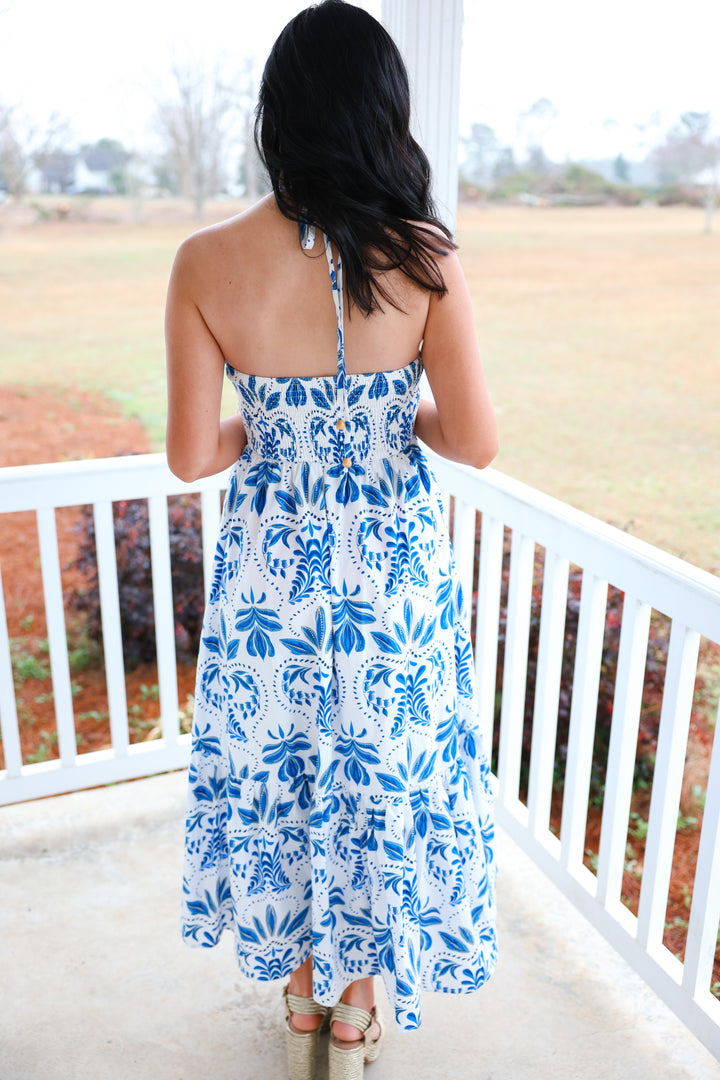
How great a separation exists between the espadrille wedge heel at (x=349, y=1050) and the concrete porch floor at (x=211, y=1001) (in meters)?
0.11

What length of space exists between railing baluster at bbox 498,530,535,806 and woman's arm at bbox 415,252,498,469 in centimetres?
65

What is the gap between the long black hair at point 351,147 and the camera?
1.10 m

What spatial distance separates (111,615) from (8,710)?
1.11 ft

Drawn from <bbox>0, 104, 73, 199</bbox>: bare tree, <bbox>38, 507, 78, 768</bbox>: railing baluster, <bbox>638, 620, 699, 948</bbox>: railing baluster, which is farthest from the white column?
<bbox>0, 104, 73, 199</bbox>: bare tree

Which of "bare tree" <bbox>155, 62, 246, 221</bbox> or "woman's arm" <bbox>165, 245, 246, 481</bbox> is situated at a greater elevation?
"bare tree" <bbox>155, 62, 246, 221</bbox>

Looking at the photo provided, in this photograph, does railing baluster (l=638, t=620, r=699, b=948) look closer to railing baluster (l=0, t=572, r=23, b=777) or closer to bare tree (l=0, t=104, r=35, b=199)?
railing baluster (l=0, t=572, r=23, b=777)

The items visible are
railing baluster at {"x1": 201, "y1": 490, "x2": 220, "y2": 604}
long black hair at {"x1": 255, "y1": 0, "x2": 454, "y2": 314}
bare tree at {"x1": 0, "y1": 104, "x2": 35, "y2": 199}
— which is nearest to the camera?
long black hair at {"x1": 255, "y1": 0, "x2": 454, "y2": 314}

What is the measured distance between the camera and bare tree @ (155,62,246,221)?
4754 millimetres

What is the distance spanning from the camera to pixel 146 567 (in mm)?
3650

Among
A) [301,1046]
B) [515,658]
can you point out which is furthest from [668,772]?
[301,1046]

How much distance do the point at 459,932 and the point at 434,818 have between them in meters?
0.22

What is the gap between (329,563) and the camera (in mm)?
1320

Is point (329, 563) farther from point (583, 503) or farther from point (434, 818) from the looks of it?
point (583, 503)

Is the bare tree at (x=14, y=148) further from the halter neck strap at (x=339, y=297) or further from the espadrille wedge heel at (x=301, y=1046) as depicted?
the espadrille wedge heel at (x=301, y=1046)
